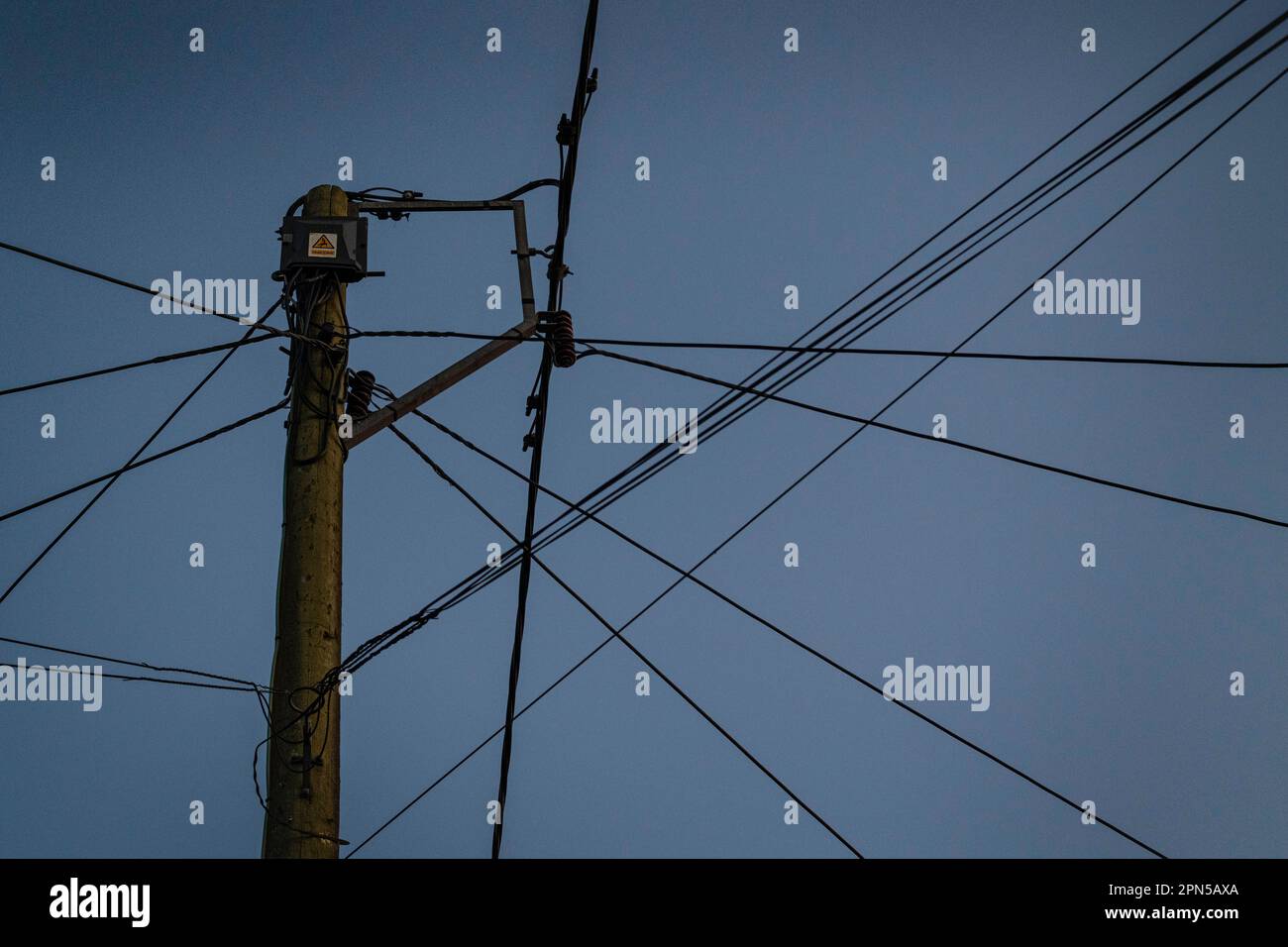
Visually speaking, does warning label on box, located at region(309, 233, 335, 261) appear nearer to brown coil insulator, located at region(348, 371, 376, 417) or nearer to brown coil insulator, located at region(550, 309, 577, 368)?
brown coil insulator, located at region(348, 371, 376, 417)

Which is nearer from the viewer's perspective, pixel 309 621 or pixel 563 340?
pixel 309 621

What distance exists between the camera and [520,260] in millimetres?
8852

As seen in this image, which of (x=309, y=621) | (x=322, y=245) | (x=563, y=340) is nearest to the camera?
(x=309, y=621)

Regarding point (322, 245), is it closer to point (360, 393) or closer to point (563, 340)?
point (360, 393)

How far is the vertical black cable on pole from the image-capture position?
762 centimetres

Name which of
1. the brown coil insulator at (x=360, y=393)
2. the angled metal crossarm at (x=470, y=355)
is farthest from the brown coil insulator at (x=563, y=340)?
the brown coil insulator at (x=360, y=393)

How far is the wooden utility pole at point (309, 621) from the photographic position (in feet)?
22.8

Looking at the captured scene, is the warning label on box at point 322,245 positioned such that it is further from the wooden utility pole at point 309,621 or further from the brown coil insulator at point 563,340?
the brown coil insulator at point 563,340

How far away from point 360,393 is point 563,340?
3.90ft

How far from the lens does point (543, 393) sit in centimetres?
927

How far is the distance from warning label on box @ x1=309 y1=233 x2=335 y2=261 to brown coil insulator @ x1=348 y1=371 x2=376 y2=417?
2.15 feet

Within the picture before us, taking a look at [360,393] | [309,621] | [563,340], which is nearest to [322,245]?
[360,393]

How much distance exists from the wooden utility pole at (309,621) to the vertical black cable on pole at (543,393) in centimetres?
155
